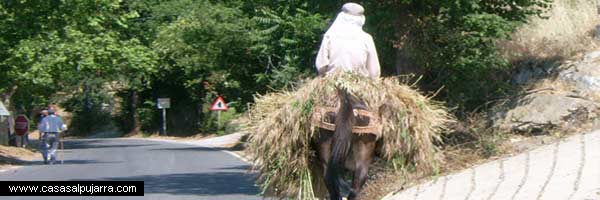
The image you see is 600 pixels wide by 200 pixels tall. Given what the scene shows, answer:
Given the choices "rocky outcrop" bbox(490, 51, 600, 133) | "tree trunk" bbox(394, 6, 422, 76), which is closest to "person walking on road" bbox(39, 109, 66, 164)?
"tree trunk" bbox(394, 6, 422, 76)

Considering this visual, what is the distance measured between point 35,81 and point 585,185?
2213 cm

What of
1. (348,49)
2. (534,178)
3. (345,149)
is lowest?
(534,178)

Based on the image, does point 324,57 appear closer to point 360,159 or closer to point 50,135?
point 360,159

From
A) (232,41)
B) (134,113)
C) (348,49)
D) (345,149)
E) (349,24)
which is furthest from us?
(134,113)

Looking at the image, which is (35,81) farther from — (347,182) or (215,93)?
(215,93)

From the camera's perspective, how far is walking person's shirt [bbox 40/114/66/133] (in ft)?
107

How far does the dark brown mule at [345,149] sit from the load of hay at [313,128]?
12 cm

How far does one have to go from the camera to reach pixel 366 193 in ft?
44.4

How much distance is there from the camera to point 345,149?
9.54 m

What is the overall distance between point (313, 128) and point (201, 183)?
979 centimetres

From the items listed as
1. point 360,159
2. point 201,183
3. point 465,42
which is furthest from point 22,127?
point 360,159

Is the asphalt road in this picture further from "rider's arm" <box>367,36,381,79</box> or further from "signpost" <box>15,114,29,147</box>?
"signpost" <box>15,114,29,147</box>

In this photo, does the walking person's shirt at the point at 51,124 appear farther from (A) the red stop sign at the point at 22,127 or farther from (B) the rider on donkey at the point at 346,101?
(B) the rider on donkey at the point at 346,101

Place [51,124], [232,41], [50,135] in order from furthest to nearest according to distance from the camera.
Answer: [232,41]
[51,124]
[50,135]
